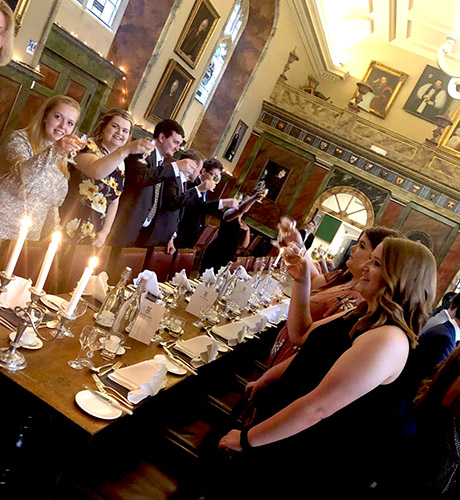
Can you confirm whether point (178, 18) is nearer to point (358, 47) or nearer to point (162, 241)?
point (162, 241)

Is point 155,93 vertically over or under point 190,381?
over

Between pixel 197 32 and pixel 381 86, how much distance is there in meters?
8.85

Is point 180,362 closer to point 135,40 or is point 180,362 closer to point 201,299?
point 201,299

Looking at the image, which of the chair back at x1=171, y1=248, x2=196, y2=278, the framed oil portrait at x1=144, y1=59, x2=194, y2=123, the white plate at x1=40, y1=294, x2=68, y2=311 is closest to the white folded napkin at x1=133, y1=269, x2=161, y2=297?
the white plate at x1=40, y1=294, x2=68, y2=311

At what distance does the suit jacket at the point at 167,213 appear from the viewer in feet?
14.3

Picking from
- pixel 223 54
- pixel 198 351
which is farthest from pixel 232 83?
pixel 198 351

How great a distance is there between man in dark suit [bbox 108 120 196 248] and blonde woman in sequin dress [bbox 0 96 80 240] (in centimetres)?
87

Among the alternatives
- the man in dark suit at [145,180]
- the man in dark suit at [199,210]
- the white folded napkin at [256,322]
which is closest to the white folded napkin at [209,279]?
the white folded napkin at [256,322]

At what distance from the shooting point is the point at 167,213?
456cm

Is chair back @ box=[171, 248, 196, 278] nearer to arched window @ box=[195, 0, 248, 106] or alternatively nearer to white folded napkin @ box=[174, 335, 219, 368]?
white folded napkin @ box=[174, 335, 219, 368]

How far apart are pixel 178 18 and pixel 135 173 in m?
5.11

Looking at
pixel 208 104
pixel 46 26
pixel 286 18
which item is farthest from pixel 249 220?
pixel 46 26

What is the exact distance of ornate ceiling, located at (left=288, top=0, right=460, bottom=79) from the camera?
40.5ft

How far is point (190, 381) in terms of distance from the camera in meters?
2.48
